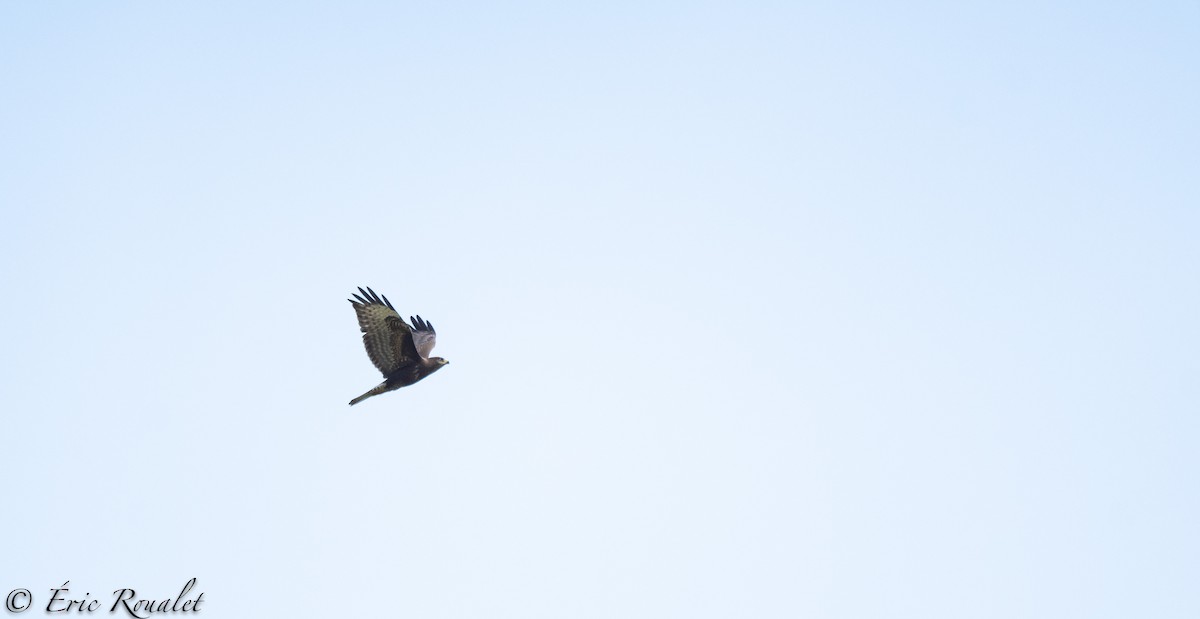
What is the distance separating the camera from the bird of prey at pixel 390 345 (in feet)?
79.8

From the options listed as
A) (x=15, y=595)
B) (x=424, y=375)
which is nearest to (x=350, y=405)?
(x=424, y=375)

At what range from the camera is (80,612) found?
22.8 metres

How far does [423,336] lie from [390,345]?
121 cm

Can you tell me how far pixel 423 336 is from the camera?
83.7ft

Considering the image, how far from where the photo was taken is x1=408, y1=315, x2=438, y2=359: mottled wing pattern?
985 inches

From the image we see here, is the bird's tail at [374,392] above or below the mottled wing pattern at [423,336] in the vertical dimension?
below

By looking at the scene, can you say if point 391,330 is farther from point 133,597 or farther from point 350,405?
point 133,597

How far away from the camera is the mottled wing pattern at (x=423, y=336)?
25.0m

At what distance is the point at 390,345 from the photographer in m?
24.4

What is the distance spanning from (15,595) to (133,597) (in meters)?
2.29

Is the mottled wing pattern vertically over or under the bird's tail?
over

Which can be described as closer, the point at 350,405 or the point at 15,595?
the point at 15,595

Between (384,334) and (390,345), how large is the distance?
26cm

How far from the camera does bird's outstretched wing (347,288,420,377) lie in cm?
2433
